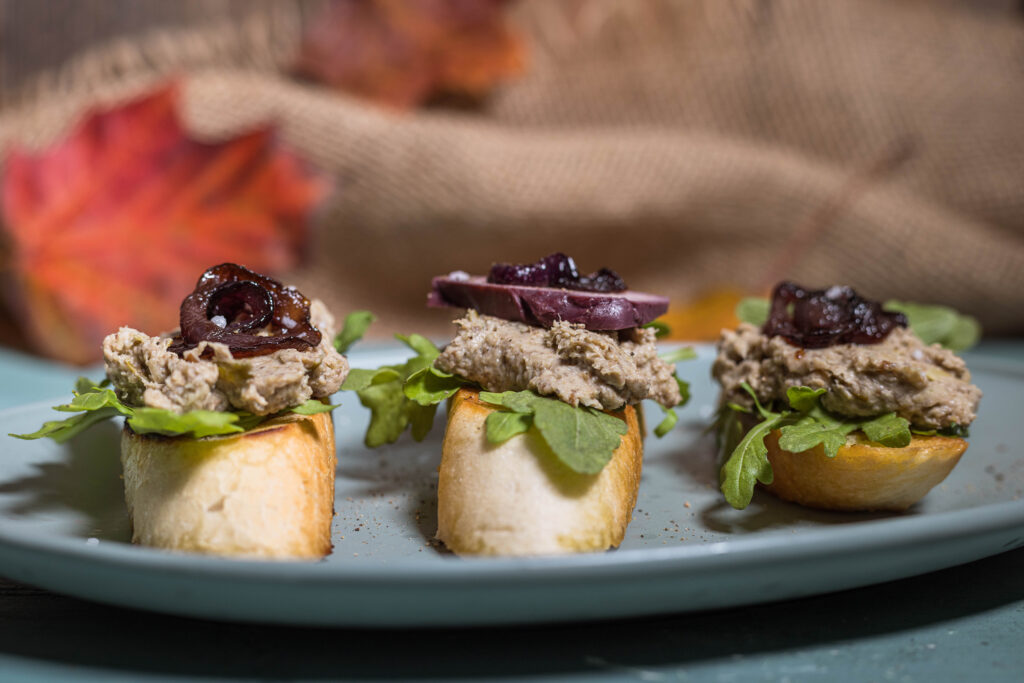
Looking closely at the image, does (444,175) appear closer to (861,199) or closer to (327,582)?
(861,199)

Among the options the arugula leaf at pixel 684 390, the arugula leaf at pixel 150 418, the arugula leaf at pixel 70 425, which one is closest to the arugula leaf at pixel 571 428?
the arugula leaf at pixel 150 418

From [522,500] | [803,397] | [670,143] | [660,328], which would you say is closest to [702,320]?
[670,143]

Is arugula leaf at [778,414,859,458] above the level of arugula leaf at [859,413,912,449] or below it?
below

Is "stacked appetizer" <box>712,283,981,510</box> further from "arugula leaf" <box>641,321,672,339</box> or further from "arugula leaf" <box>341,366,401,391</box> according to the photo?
"arugula leaf" <box>341,366,401,391</box>

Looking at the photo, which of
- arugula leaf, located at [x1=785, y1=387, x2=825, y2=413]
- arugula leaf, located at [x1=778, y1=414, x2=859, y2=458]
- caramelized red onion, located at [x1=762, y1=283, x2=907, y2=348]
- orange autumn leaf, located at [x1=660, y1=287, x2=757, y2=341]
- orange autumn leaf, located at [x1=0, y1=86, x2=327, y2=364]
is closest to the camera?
arugula leaf, located at [x1=778, y1=414, x2=859, y2=458]

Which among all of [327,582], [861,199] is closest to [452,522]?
[327,582]

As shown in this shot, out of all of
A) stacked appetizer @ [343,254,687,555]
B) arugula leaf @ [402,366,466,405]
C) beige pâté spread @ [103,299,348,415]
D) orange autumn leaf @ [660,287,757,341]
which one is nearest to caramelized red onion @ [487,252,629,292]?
stacked appetizer @ [343,254,687,555]
